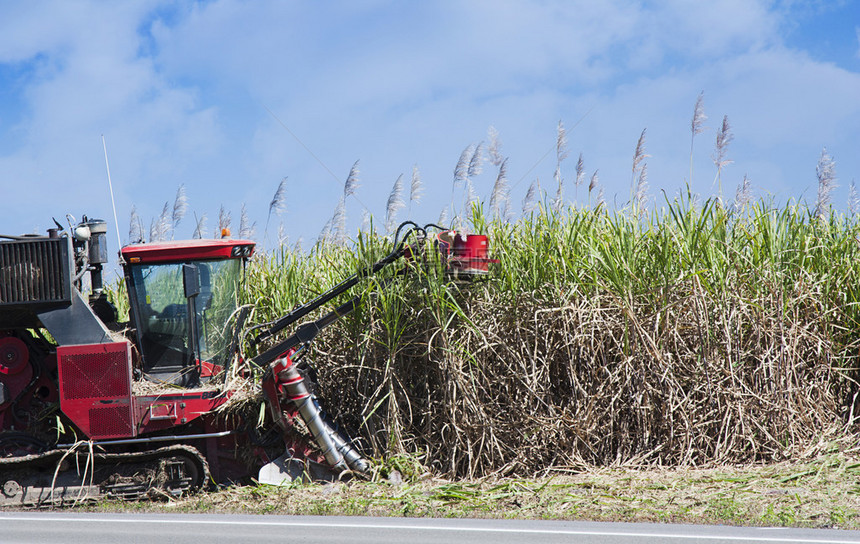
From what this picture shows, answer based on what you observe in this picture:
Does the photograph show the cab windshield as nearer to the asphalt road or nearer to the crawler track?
the crawler track

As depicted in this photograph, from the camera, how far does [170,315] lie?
22.6ft

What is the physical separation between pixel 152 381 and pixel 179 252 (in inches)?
45.9

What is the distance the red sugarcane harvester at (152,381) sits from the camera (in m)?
6.62

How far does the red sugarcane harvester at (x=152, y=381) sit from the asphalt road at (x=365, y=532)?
34.0 inches

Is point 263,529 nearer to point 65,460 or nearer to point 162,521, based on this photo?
point 162,521

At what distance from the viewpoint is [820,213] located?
832 cm

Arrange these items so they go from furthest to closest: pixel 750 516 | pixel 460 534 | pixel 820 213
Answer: pixel 820 213 → pixel 750 516 → pixel 460 534

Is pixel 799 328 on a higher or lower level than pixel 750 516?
higher

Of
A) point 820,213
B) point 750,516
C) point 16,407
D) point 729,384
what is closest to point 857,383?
point 729,384

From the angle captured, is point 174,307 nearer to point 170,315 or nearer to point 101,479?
point 170,315

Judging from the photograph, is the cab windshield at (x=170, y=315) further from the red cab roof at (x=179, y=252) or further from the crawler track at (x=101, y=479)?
the crawler track at (x=101, y=479)

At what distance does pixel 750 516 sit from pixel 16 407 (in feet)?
20.1

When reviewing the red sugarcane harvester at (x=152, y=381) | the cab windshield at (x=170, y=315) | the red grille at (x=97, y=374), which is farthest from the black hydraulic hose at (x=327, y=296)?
the red grille at (x=97, y=374)

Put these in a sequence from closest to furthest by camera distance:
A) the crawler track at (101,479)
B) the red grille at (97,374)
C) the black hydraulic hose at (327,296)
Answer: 1. the crawler track at (101,479)
2. the red grille at (97,374)
3. the black hydraulic hose at (327,296)
